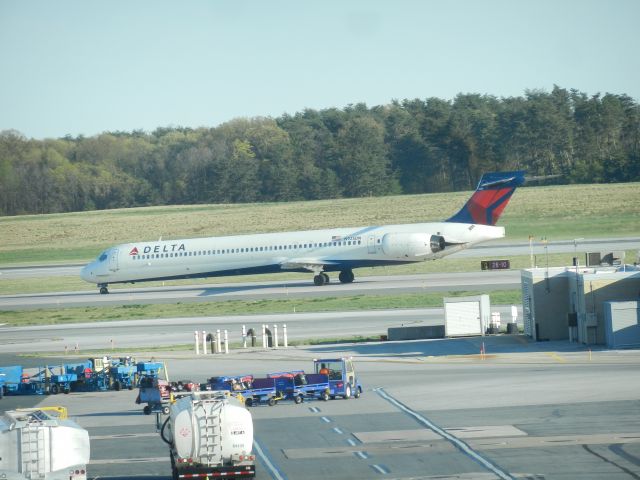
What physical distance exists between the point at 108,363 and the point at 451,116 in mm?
137747

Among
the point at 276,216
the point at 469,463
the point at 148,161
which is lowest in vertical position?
the point at 469,463

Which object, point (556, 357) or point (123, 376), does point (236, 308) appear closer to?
point (123, 376)

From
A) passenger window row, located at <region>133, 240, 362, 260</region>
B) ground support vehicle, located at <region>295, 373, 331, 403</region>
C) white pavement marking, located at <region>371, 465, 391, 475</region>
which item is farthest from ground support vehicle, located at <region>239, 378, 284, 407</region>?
passenger window row, located at <region>133, 240, 362, 260</region>

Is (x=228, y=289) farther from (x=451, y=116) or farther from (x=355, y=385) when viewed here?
(x=451, y=116)

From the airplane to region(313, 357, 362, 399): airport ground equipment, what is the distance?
35885mm

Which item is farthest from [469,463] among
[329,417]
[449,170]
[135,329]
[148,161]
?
[148,161]

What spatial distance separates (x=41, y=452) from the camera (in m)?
20.3

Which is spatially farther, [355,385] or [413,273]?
[413,273]

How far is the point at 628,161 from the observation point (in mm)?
148250

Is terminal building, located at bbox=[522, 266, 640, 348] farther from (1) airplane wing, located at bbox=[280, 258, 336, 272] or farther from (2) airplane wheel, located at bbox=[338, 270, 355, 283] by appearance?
(2) airplane wheel, located at bbox=[338, 270, 355, 283]

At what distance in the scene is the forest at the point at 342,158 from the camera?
6550 inches

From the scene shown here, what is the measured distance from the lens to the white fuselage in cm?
7012

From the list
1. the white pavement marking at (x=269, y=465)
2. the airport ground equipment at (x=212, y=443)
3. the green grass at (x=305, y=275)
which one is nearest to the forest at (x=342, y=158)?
the green grass at (x=305, y=275)

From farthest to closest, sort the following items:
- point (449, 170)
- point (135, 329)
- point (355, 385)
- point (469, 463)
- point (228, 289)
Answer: point (449, 170), point (228, 289), point (135, 329), point (355, 385), point (469, 463)
